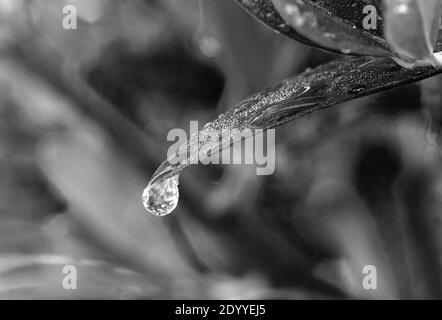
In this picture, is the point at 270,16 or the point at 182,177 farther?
the point at 182,177

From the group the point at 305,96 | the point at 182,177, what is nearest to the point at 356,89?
the point at 305,96

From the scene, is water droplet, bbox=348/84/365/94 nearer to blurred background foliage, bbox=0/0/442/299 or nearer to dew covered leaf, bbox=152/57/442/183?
dew covered leaf, bbox=152/57/442/183

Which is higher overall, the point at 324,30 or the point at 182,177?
the point at 182,177

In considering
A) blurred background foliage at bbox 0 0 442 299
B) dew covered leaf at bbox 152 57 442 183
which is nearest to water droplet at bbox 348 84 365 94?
dew covered leaf at bbox 152 57 442 183

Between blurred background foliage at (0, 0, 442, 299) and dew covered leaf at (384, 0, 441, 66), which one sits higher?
blurred background foliage at (0, 0, 442, 299)

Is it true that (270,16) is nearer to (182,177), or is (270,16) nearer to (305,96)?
(305,96)

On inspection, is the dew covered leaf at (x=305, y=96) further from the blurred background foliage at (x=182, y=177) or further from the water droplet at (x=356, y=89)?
the blurred background foliage at (x=182, y=177)

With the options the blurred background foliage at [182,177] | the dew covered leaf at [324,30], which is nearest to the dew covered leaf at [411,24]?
the dew covered leaf at [324,30]
